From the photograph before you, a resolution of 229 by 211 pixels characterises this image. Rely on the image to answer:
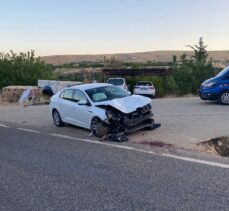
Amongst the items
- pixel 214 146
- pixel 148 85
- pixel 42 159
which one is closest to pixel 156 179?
pixel 42 159

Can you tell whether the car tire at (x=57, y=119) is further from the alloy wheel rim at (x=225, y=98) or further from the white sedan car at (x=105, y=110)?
the alloy wheel rim at (x=225, y=98)

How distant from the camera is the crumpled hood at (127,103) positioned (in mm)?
12008

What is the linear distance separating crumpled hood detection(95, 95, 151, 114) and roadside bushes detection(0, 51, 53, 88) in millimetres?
36491

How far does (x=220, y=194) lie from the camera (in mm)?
6430

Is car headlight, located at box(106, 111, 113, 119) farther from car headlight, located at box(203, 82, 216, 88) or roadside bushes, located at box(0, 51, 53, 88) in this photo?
roadside bushes, located at box(0, 51, 53, 88)

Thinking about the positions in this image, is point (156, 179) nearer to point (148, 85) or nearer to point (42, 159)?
point (42, 159)

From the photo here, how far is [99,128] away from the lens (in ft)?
40.3

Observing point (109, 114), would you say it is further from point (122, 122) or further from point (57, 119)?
point (57, 119)

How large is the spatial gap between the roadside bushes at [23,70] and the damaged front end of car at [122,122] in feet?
121

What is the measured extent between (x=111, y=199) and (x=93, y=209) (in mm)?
475

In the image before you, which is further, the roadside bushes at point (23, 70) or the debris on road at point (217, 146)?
the roadside bushes at point (23, 70)

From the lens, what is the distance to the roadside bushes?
159 feet

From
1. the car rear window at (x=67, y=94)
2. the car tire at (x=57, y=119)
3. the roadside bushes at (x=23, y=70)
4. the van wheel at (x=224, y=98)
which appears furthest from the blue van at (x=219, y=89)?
the roadside bushes at (x=23, y=70)

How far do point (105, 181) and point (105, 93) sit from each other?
247 inches
